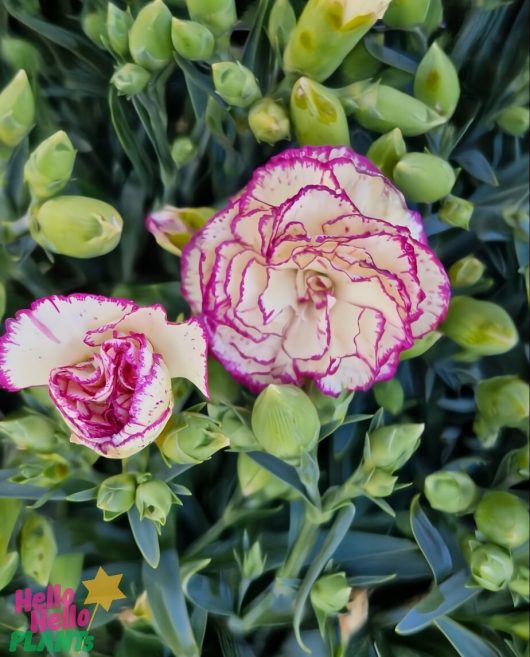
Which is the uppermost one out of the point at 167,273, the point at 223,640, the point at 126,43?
the point at 126,43

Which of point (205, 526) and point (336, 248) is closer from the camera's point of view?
point (336, 248)

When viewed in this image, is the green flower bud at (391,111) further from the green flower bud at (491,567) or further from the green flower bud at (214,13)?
the green flower bud at (491,567)

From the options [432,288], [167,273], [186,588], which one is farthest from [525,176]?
[186,588]

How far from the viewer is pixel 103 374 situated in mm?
418

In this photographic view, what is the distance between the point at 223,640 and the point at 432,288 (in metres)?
0.28

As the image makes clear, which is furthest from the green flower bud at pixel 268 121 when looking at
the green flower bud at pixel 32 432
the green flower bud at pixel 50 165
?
the green flower bud at pixel 32 432

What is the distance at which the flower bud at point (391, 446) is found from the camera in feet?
1.57

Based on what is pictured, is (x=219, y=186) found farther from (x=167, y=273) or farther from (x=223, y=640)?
(x=223, y=640)

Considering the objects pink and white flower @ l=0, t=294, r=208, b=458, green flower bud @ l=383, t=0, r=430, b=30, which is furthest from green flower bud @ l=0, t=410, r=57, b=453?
green flower bud @ l=383, t=0, r=430, b=30

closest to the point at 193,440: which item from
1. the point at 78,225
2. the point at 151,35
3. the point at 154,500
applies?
the point at 154,500

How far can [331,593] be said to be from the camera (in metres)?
0.48

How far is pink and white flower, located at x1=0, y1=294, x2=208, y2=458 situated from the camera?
404 millimetres

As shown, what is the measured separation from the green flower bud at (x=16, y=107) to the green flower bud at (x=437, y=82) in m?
0.26

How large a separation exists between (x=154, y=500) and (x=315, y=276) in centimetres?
17
